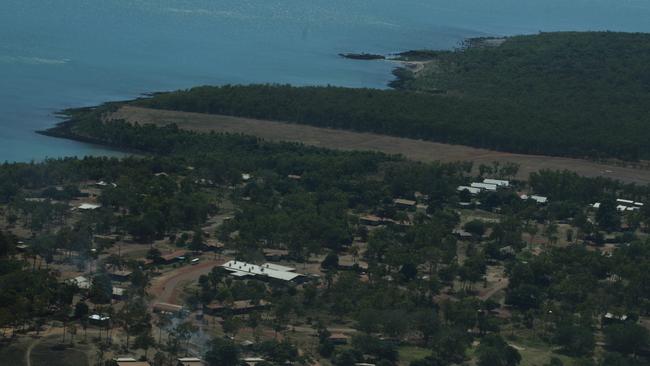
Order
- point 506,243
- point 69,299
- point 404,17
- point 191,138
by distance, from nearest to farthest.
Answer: point 69,299 < point 506,243 < point 191,138 < point 404,17

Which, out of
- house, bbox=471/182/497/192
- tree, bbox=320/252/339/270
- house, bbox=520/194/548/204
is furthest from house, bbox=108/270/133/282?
house, bbox=471/182/497/192

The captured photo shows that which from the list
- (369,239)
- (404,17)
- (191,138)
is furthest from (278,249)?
(404,17)

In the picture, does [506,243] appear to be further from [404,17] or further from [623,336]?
[404,17]

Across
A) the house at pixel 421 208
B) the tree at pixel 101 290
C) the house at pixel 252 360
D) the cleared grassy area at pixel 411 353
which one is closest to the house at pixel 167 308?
the tree at pixel 101 290

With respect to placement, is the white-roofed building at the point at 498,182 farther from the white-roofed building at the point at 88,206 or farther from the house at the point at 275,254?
the white-roofed building at the point at 88,206

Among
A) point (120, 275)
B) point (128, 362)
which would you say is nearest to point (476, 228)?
point (120, 275)

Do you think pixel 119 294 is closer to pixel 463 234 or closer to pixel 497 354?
pixel 497 354
